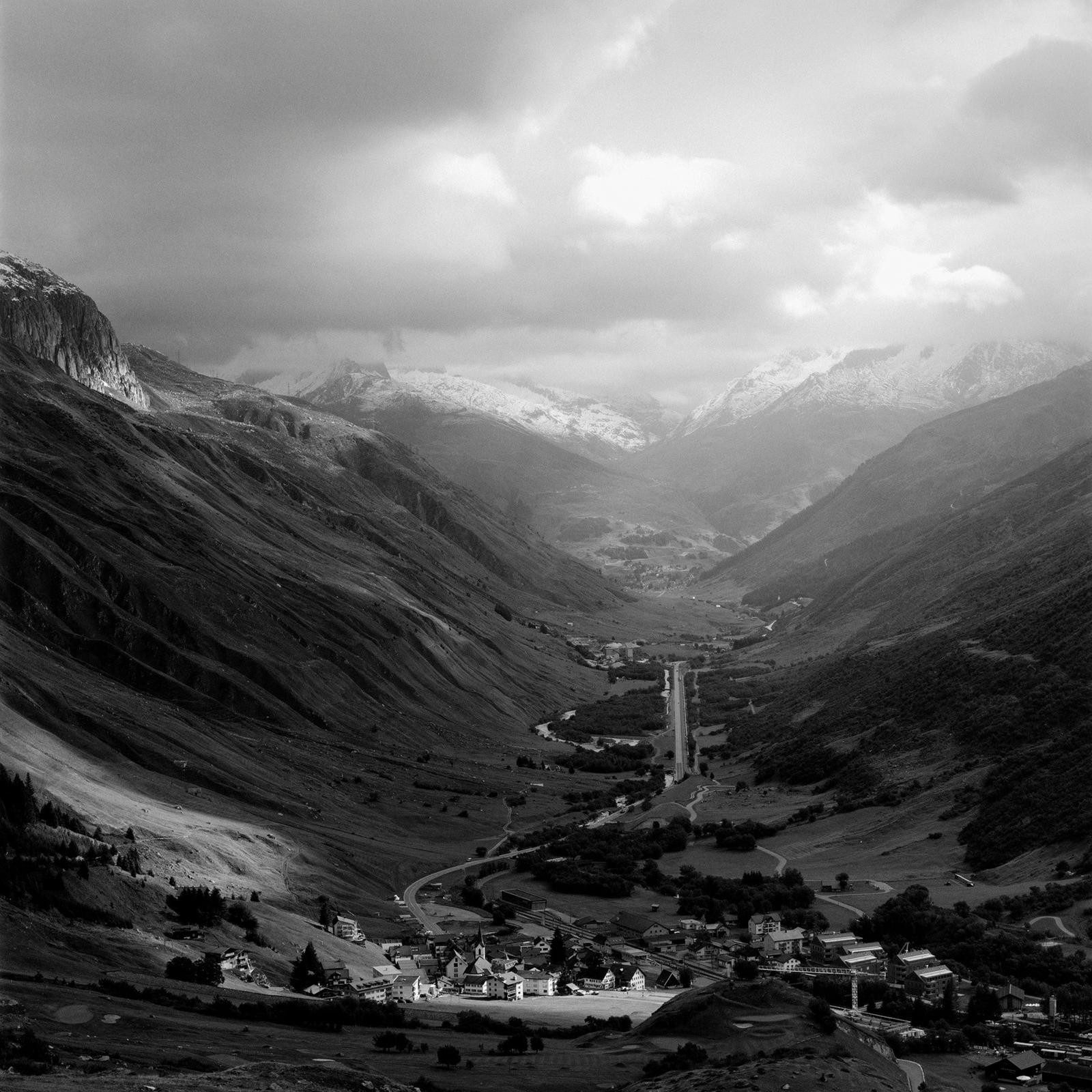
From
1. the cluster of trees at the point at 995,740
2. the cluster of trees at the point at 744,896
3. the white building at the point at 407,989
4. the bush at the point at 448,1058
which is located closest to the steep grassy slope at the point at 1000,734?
the cluster of trees at the point at 995,740

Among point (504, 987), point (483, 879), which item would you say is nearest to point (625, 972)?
point (504, 987)

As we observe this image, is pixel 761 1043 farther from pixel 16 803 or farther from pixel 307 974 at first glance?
pixel 16 803

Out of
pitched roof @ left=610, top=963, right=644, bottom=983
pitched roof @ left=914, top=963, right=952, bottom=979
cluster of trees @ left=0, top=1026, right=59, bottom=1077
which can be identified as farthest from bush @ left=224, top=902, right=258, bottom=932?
pitched roof @ left=914, top=963, right=952, bottom=979

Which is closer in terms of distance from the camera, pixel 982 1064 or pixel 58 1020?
pixel 58 1020

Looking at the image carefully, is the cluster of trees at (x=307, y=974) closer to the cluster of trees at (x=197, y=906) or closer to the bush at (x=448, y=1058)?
the cluster of trees at (x=197, y=906)

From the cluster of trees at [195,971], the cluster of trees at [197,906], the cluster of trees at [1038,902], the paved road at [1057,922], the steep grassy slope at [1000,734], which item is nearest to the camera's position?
the cluster of trees at [195,971]

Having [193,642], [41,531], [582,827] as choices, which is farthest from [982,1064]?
[41,531]

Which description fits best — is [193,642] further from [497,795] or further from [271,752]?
[497,795]

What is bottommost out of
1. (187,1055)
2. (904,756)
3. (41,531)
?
(187,1055)
